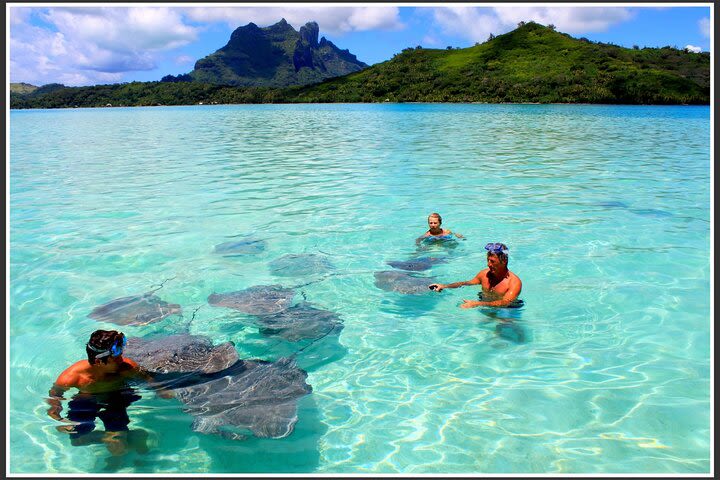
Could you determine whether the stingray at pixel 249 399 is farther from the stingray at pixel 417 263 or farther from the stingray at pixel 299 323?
the stingray at pixel 417 263

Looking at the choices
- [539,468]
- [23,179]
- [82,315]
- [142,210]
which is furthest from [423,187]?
[23,179]

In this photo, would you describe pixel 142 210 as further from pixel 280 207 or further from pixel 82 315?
pixel 82 315

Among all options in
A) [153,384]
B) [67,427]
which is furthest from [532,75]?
[67,427]

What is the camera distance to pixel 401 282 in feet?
24.6

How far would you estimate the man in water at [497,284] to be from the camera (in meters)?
6.48

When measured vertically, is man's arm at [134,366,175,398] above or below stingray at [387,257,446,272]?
below

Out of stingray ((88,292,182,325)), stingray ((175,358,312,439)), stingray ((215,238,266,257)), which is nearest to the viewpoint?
stingray ((175,358,312,439))

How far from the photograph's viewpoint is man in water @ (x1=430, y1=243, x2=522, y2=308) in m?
6.48

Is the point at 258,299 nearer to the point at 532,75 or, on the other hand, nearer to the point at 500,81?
the point at 500,81

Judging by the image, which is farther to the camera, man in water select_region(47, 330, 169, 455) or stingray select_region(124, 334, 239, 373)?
stingray select_region(124, 334, 239, 373)

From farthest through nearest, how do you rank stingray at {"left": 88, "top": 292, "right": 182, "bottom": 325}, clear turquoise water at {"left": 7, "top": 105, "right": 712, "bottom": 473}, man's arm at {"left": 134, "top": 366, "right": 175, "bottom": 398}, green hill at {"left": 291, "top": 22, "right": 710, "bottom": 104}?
green hill at {"left": 291, "top": 22, "right": 710, "bottom": 104}, stingray at {"left": 88, "top": 292, "right": 182, "bottom": 325}, man's arm at {"left": 134, "top": 366, "right": 175, "bottom": 398}, clear turquoise water at {"left": 7, "top": 105, "right": 712, "bottom": 473}

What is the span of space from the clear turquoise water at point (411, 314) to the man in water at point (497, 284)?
207mm

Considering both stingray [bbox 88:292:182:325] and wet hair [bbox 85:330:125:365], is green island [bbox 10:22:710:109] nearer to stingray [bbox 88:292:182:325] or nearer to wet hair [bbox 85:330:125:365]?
stingray [bbox 88:292:182:325]

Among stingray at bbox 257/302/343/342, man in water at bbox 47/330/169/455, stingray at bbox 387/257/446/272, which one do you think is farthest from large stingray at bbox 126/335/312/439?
stingray at bbox 387/257/446/272
